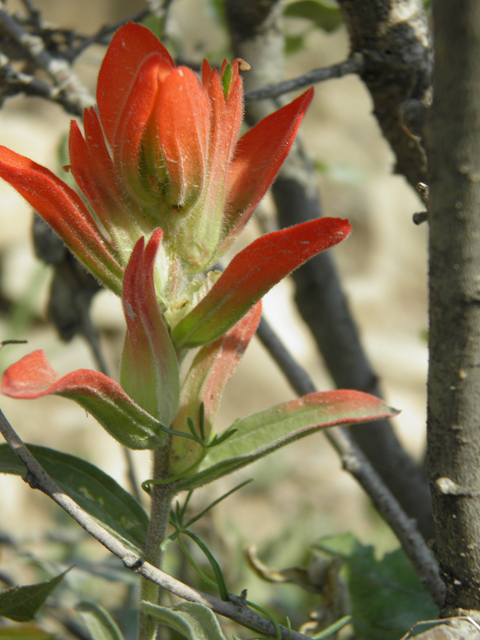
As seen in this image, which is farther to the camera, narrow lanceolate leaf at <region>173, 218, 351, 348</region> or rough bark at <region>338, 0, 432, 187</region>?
rough bark at <region>338, 0, 432, 187</region>

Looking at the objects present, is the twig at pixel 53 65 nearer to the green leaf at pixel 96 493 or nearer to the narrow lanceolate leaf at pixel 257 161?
the narrow lanceolate leaf at pixel 257 161

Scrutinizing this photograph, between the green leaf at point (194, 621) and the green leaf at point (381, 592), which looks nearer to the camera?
the green leaf at point (194, 621)

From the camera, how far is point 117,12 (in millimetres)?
5816

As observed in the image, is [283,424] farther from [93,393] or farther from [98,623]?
[98,623]

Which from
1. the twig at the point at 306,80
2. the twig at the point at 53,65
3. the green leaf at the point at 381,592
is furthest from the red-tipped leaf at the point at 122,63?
the green leaf at the point at 381,592

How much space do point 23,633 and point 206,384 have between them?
404 millimetres

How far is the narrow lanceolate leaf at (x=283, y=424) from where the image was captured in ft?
1.47

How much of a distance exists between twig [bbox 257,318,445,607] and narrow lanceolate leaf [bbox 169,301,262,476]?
25 centimetres

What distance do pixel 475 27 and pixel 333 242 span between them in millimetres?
157

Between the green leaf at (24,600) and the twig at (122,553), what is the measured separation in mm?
129

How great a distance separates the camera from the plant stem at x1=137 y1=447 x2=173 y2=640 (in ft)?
1.59

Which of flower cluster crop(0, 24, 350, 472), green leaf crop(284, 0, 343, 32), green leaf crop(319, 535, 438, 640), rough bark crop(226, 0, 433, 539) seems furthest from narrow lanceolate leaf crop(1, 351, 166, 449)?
green leaf crop(284, 0, 343, 32)

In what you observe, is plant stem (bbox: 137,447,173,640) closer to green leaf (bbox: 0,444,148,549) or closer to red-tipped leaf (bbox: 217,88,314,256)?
green leaf (bbox: 0,444,148,549)

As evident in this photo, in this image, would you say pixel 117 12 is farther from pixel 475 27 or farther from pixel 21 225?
pixel 475 27
